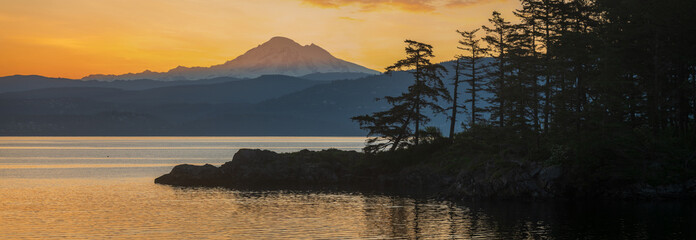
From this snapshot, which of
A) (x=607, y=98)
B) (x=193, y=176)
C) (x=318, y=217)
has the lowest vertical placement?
(x=318, y=217)

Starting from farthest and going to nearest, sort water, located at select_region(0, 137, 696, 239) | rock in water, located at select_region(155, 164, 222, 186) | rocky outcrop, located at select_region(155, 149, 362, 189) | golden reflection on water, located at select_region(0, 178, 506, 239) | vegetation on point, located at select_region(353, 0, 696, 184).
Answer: rocky outcrop, located at select_region(155, 149, 362, 189) < rock in water, located at select_region(155, 164, 222, 186) < vegetation on point, located at select_region(353, 0, 696, 184) < golden reflection on water, located at select_region(0, 178, 506, 239) < water, located at select_region(0, 137, 696, 239)

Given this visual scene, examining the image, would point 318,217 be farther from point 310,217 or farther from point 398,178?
point 398,178

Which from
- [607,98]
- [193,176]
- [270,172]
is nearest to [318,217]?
[607,98]

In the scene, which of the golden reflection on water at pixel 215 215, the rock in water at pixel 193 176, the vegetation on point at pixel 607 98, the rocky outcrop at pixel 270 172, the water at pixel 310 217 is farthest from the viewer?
the rocky outcrop at pixel 270 172

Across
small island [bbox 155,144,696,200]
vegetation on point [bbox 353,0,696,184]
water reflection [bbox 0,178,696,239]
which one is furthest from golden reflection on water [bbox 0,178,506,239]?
vegetation on point [bbox 353,0,696,184]

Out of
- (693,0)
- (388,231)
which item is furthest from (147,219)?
(693,0)

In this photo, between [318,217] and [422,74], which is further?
[422,74]

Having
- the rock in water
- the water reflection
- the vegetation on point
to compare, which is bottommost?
the water reflection

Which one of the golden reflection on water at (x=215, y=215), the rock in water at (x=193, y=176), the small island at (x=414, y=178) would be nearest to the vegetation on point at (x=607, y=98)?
the small island at (x=414, y=178)

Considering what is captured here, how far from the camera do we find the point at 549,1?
3044 inches

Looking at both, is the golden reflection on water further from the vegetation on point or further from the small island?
the vegetation on point

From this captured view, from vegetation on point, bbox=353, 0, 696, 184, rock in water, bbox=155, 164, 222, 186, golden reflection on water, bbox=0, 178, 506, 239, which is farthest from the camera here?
rock in water, bbox=155, 164, 222, 186

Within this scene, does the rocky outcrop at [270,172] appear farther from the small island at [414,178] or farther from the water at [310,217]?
the water at [310,217]

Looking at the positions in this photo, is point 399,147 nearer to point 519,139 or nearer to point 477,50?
point 477,50
